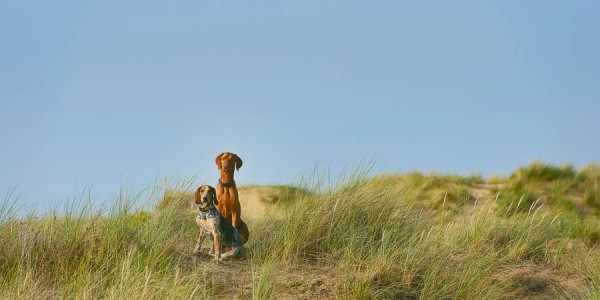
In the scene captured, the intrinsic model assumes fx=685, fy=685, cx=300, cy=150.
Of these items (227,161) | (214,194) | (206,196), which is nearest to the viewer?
(206,196)

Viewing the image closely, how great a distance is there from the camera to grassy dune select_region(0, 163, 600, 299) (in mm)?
6141

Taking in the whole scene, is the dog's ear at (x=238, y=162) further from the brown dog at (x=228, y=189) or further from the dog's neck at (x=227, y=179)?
the dog's neck at (x=227, y=179)

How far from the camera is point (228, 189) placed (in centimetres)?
714

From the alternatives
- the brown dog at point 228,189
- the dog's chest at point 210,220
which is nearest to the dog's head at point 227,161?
the brown dog at point 228,189

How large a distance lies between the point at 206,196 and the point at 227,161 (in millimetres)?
479

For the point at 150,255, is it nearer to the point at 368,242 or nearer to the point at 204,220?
the point at 204,220

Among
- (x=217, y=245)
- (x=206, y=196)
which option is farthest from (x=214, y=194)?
(x=217, y=245)

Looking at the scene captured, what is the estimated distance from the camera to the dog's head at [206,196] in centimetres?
673

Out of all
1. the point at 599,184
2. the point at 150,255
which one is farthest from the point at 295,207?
the point at 599,184

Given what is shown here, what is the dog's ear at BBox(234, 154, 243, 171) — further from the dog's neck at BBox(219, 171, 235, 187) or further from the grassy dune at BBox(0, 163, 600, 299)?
the grassy dune at BBox(0, 163, 600, 299)

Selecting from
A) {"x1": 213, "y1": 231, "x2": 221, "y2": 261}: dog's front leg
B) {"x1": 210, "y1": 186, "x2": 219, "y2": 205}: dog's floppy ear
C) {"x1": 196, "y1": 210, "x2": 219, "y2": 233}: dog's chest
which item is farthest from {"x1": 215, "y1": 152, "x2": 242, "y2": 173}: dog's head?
{"x1": 213, "y1": 231, "x2": 221, "y2": 261}: dog's front leg

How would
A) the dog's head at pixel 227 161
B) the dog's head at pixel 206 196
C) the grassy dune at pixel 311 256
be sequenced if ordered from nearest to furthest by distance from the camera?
the grassy dune at pixel 311 256 < the dog's head at pixel 206 196 < the dog's head at pixel 227 161

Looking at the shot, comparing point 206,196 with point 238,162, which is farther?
point 238,162

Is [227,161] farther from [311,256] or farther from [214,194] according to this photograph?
[311,256]
